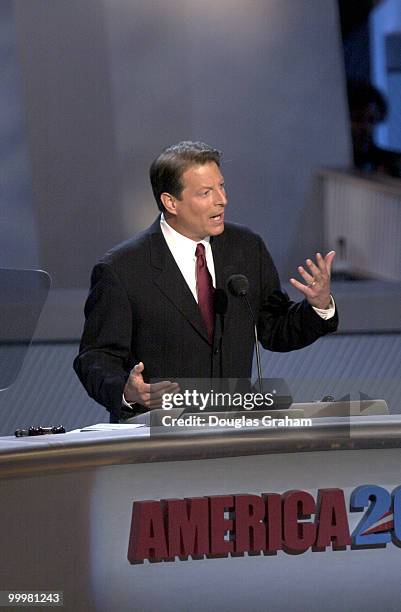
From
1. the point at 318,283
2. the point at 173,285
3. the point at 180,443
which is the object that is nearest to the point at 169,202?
the point at 173,285

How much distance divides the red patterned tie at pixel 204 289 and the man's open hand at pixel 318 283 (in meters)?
0.26

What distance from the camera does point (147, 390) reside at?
244 centimetres

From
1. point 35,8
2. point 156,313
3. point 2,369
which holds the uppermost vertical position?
point 35,8

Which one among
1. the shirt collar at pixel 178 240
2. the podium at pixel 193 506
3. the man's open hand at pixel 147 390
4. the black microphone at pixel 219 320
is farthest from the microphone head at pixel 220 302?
the podium at pixel 193 506

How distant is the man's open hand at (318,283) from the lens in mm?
2824

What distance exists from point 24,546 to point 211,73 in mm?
5644

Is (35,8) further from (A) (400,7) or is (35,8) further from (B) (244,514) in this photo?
(B) (244,514)

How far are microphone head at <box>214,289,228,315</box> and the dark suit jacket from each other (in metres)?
0.02

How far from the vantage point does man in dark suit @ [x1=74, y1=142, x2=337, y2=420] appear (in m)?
2.99

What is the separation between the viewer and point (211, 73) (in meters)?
7.61

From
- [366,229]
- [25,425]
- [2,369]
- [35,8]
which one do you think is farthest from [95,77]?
[2,369]

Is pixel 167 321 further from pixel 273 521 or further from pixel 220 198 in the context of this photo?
pixel 273 521

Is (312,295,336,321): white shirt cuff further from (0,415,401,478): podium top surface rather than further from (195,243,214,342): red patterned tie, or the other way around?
(0,415,401,478): podium top surface

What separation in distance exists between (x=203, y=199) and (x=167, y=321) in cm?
31
